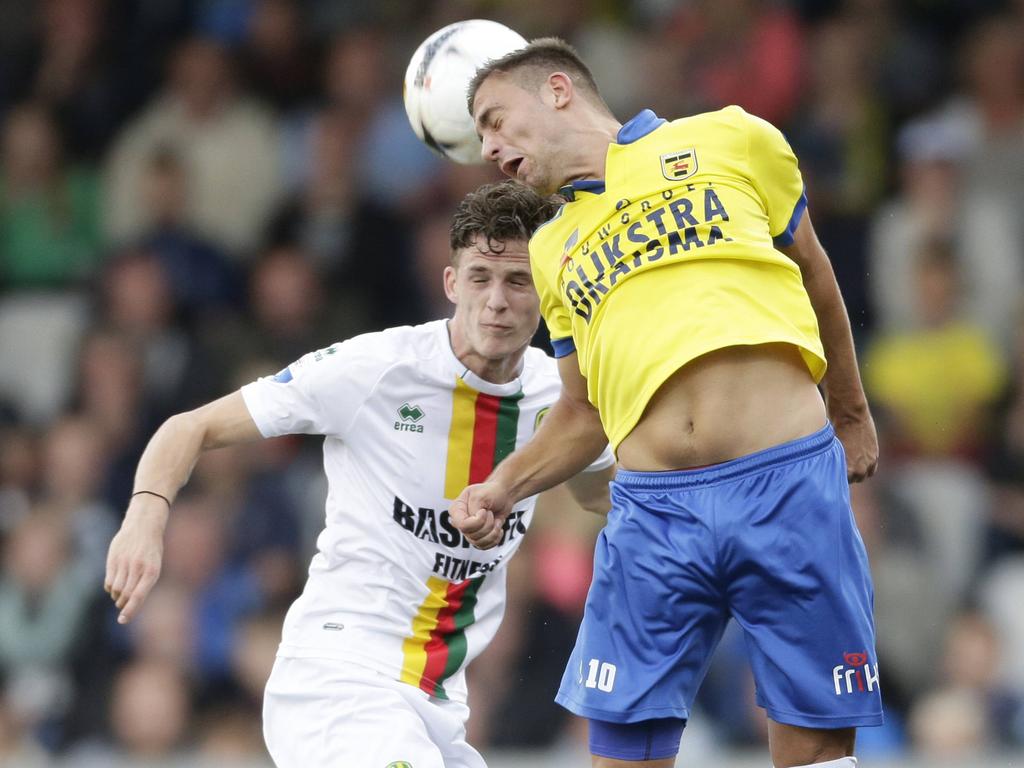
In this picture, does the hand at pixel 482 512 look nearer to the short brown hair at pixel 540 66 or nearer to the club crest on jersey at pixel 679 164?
the club crest on jersey at pixel 679 164

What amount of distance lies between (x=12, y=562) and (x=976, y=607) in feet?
16.4

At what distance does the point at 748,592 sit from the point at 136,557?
1.57 m

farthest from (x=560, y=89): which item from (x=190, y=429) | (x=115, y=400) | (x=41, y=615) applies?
(x=115, y=400)

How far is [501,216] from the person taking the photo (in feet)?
16.0

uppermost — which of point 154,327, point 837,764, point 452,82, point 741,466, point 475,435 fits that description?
point 154,327

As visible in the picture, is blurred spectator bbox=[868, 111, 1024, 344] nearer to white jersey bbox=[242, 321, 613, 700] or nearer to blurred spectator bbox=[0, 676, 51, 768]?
white jersey bbox=[242, 321, 613, 700]

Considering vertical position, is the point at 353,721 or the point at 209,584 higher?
the point at 209,584

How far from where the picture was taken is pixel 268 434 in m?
4.74

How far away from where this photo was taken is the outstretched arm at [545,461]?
14.6 feet

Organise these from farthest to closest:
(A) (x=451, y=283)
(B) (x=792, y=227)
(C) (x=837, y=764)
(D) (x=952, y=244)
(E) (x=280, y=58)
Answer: (E) (x=280, y=58) → (D) (x=952, y=244) → (A) (x=451, y=283) → (B) (x=792, y=227) → (C) (x=837, y=764)

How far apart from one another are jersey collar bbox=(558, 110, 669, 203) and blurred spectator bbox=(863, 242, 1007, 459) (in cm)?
437

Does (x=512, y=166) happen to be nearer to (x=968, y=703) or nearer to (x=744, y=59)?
(x=968, y=703)

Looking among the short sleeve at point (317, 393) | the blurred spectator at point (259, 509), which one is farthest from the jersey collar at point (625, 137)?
the blurred spectator at point (259, 509)

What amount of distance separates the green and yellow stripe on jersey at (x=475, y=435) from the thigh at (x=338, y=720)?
633mm
